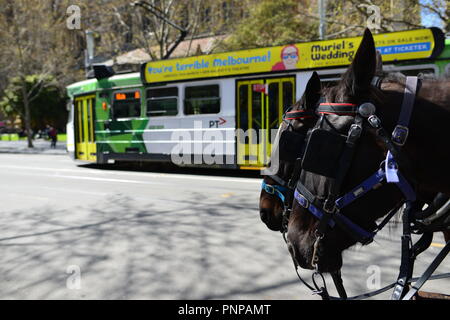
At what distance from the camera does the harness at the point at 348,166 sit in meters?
1.47

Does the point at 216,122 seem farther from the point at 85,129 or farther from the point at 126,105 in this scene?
the point at 85,129

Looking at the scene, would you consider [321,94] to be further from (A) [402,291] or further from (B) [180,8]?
(B) [180,8]

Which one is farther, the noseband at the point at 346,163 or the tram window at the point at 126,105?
the tram window at the point at 126,105

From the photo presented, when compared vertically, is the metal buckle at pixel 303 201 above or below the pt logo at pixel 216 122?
below

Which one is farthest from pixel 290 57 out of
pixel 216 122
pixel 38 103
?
pixel 38 103

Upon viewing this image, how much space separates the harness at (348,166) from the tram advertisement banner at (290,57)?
7.70 metres

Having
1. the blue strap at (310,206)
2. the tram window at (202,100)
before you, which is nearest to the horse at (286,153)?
the blue strap at (310,206)

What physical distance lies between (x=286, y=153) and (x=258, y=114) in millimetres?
8544

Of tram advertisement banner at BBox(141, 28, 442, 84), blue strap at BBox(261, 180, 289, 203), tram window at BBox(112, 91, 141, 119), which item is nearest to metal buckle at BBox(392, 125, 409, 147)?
blue strap at BBox(261, 180, 289, 203)

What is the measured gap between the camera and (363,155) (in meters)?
1.53

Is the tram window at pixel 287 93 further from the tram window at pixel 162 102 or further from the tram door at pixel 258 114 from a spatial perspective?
the tram window at pixel 162 102

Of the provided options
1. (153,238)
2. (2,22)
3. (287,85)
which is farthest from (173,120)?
(2,22)

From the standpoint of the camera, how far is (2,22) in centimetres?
2312
